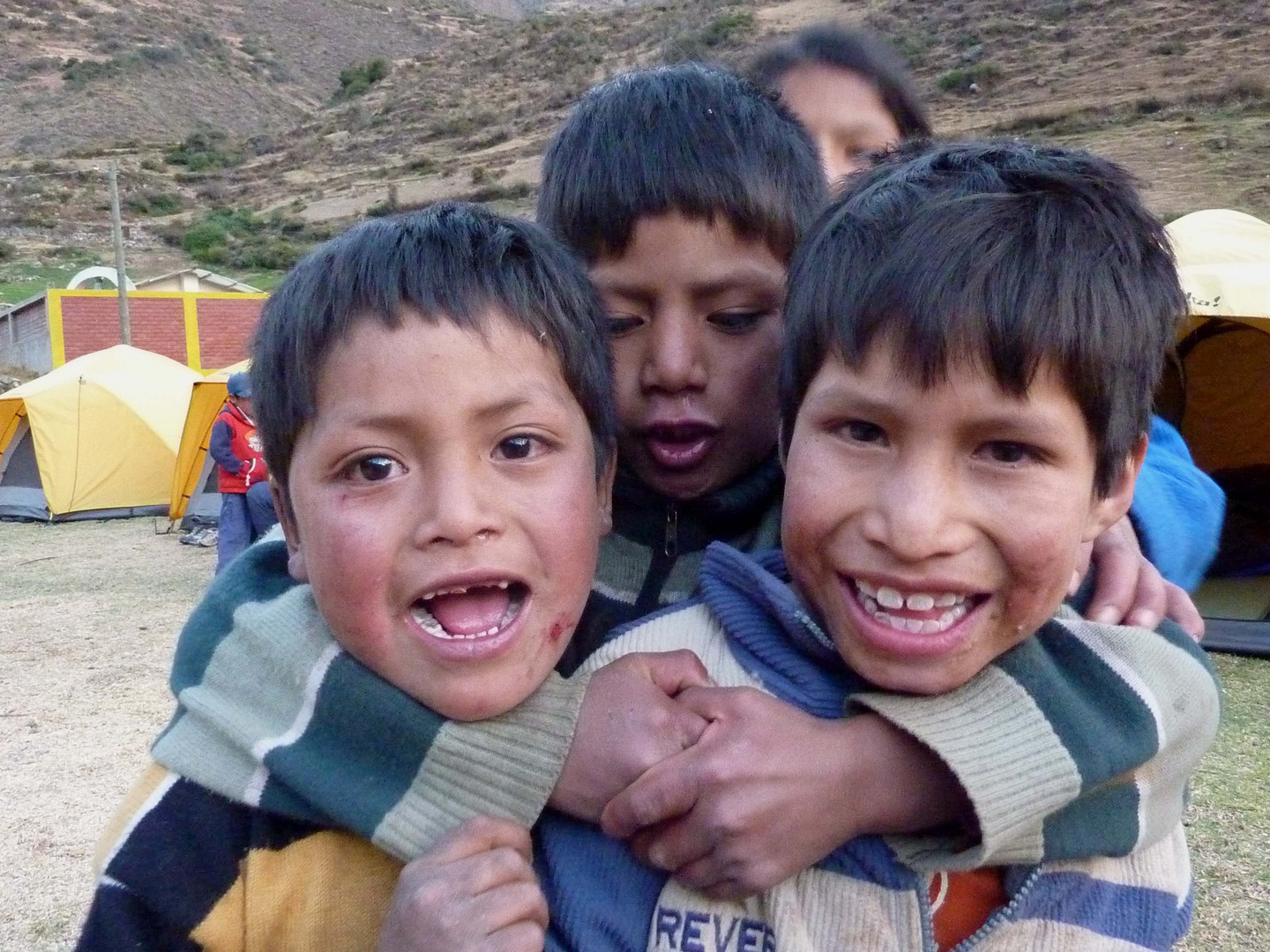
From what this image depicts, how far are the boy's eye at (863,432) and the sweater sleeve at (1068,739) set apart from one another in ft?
0.90

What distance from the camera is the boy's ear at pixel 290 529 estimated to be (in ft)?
4.38

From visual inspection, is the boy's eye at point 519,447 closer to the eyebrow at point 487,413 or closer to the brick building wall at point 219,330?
the eyebrow at point 487,413

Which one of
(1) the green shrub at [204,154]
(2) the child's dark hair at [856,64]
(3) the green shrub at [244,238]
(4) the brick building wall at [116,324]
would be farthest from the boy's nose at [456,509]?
(1) the green shrub at [204,154]

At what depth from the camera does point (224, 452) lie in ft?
28.0

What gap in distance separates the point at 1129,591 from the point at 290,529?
1.05 m

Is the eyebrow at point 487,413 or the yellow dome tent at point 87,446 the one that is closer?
the eyebrow at point 487,413

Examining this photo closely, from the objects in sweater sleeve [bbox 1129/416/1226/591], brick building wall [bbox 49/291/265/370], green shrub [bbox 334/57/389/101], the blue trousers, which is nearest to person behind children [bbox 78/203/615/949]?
sweater sleeve [bbox 1129/416/1226/591]

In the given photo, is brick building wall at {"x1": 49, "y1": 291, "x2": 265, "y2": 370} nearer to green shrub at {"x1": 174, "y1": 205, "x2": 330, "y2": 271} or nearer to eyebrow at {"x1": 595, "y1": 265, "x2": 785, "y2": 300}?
green shrub at {"x1": 174, "y1": 205, "x2": 330, "y2": 271}

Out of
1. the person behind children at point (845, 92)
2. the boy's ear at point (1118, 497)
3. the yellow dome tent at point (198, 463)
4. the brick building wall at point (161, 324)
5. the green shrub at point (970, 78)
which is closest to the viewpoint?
the boy's ear at point (1118, 497)

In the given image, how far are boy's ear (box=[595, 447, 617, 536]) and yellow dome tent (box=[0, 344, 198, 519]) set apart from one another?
13310mm

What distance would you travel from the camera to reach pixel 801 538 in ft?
3.94

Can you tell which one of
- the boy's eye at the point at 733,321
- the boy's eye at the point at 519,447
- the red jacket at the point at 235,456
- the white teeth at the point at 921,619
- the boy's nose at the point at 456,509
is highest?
A: the boy's eye at the point at 733,321

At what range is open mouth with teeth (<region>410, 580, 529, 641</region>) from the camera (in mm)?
1183

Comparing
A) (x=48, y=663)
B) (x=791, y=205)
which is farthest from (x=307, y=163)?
(x=791, y=205)
